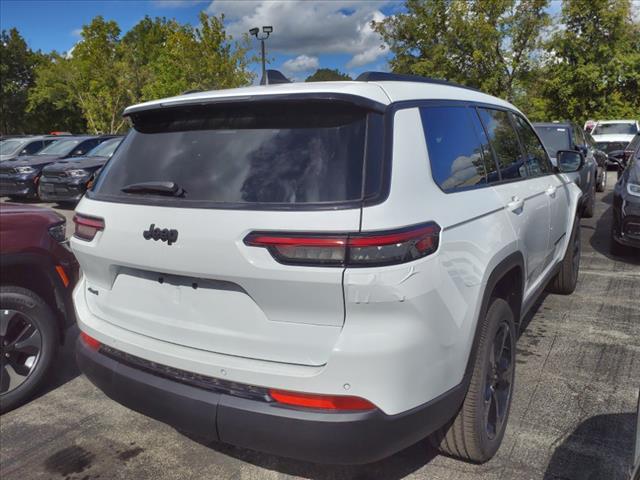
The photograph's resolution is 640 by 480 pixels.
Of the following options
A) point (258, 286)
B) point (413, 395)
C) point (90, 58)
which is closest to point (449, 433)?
point (413, 395)

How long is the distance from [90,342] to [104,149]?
39.6 ft

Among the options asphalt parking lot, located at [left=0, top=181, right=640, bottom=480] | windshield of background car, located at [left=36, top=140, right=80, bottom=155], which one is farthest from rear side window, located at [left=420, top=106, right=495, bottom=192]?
windshield of background car, located at [left=36, top=140, right=80, bottom=155]

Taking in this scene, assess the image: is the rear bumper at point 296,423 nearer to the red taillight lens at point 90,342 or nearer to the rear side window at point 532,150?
the red taillight lens at point 90,342

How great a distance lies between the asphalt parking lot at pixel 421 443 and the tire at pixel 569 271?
3.10ft

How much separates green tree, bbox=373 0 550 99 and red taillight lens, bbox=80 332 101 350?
2479cm

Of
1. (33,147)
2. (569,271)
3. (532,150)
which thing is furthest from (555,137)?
(33,147)

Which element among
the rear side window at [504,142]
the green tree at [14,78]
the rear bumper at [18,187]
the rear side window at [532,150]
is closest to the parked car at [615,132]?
the rear side window at [532,150]

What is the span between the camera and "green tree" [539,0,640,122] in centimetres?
2506

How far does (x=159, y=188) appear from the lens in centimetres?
241

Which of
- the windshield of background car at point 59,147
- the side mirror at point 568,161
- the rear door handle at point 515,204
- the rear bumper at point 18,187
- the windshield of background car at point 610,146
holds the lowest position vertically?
the windshield of background car at point 610,146

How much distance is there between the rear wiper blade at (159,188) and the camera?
2.37 m

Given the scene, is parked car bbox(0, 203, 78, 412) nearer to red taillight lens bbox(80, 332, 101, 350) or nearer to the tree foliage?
red taillight lens bbox(80, 332, 101, 350)

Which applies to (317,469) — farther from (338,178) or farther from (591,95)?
(591,95)

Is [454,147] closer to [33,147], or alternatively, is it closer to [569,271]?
[569,271]
